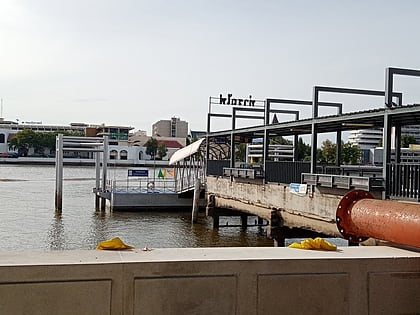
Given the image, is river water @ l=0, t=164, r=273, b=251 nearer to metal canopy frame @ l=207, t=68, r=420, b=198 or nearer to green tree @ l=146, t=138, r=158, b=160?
metal canopy frame @ l=207, t=68, r=420, b=198

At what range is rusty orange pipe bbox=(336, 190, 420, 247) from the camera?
22.6ft

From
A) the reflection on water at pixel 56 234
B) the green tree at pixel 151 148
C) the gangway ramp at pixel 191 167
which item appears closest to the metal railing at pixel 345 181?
the reflection on water at pixel 56 234

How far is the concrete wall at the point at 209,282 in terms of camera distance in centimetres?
550

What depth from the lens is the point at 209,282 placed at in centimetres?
590

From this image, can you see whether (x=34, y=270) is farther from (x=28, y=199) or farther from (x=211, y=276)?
(x=28, y=199)

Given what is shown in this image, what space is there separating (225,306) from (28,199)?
44262mm

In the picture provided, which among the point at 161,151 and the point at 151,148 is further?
the point at 161,151

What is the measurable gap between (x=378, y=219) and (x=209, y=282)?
2.70m

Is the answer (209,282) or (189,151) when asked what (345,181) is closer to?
(209,282)

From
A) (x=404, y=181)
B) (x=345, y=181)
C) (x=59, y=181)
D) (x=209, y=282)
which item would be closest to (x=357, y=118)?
(x=345, y=181)

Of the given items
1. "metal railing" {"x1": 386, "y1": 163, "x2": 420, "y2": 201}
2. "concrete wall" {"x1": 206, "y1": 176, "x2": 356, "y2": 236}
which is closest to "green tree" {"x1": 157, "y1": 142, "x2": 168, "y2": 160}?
"concrete wall" {"x1": 206, "y1": 176, "x2": 356, "y2": 236}

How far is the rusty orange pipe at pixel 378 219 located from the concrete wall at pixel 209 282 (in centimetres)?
31

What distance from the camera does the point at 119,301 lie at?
223 inches

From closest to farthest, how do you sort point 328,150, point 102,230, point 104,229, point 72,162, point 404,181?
point 404,181, point 102,230, point 104,229, point 328,150, point 72,162
